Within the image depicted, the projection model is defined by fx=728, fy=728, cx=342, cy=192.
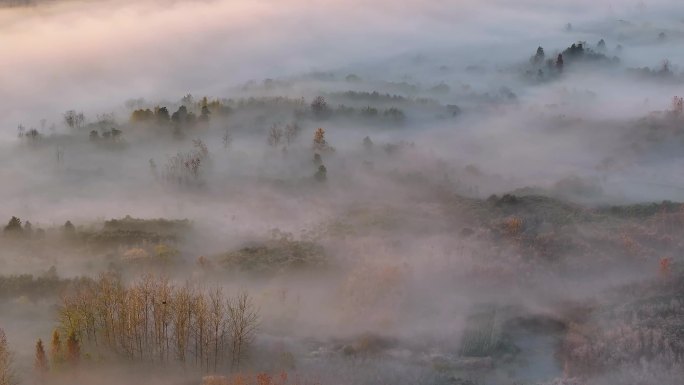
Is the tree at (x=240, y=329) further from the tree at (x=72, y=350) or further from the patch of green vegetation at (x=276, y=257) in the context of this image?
the patch of green vegetation at (x=276, y=257)

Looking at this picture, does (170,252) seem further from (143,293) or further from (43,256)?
(143,293)

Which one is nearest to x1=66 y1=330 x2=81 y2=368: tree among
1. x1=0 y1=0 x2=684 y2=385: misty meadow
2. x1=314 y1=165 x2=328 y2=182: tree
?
x1=0 y1=0 x2=684 y2=385: misty meadow

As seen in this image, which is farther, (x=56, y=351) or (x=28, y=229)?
(x=28, y=229)

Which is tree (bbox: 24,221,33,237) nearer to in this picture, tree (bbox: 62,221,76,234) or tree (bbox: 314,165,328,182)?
tree (bbox: 62,221,76,234)

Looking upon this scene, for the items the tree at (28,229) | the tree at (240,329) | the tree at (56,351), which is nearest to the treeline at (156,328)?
the tree at (240,329)

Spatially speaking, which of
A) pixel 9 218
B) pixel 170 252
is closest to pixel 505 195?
pixel 170 252

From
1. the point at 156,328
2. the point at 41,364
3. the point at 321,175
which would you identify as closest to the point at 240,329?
the point at 156,328

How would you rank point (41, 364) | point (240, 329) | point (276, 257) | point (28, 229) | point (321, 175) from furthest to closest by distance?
point (321, 175) → point (28, 229) → point (276, 257) → point (240, 329) → point (41, 364)

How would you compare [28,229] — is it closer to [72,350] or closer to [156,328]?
[156,328]
